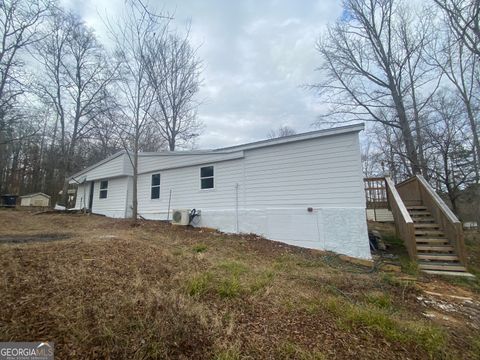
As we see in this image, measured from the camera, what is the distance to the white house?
730 centimetres

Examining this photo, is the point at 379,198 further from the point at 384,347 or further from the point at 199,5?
the point at 199,5

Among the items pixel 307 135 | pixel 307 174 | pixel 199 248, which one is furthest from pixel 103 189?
pixel 307 135

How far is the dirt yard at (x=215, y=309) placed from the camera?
93.9 inches

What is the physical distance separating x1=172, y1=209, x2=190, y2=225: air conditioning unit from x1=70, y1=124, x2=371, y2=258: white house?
0.50 meters

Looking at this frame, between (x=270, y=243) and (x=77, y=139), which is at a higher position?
(x=77, y=139)

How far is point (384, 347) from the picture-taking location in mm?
2615

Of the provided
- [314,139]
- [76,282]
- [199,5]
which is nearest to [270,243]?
[314,139]

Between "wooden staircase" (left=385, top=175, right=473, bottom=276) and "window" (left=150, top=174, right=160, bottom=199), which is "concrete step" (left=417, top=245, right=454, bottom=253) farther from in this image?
"window" (left=150, top=174, right=160, bottom=199)

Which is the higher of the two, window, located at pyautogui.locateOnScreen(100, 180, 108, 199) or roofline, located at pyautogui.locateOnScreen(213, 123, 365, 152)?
roofline, located at pyautogui.locateOnScreen(213, 123, 365, 152)

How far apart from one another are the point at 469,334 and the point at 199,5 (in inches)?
258

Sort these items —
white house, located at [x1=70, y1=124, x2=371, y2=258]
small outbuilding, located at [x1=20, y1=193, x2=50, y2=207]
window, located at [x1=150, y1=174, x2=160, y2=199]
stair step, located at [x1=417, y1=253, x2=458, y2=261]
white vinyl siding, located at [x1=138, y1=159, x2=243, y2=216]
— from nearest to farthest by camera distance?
1. stair step, located at [x1=417, y1=253, x2=458, y2=261]
2. white house, located at [x1=70, y1=124, x2=371, y2=258]
3. white vinyl siding, located at [x1=138, y1=159, x2=243, y2=216]
4. window, located at [x1=150, y1=174, x2=160, y2=199]
5. small outbuilding, located at [x1=20, y1=193, x2=50, y2=207]

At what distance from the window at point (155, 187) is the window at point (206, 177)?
3005 mm

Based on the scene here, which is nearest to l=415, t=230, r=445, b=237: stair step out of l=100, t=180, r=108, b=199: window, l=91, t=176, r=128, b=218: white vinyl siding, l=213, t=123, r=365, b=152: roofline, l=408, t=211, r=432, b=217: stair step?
l=408, t=211, r=432, b=217: stair step

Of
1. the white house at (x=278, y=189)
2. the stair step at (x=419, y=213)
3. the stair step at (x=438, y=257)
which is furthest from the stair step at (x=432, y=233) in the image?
the white house at (x=278, y=189)
